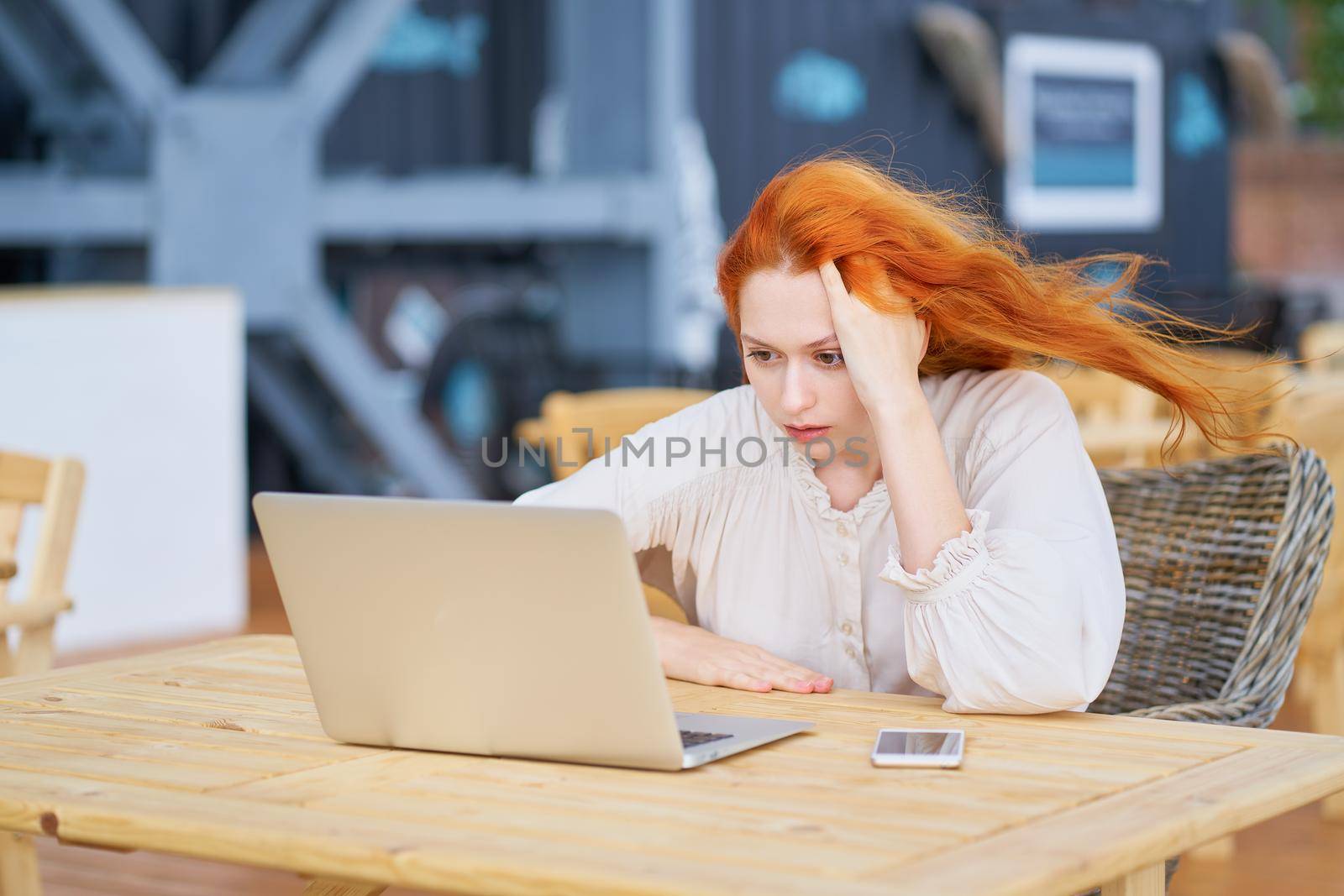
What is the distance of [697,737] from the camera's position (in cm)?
140

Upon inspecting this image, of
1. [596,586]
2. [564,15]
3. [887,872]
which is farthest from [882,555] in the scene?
[564,15]

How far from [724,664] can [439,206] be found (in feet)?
17.1

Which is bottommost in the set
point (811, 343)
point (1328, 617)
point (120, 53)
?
point (1328, 617)

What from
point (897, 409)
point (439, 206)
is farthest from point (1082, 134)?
point (897, 409)

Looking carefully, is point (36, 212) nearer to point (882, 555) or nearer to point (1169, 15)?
point (882, 555)

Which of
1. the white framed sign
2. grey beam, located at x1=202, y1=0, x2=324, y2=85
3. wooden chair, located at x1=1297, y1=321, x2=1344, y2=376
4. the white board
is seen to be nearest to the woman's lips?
the white board

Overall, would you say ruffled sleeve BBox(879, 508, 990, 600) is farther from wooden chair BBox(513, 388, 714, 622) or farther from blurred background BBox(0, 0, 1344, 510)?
wooden chair BBox(513, 388, 714, 622)

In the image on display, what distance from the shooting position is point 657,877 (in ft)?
3.38

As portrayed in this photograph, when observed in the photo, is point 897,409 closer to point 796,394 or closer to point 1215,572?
point 796,394

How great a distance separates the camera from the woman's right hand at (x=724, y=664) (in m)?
1.68

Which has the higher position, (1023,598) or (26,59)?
(26,59)

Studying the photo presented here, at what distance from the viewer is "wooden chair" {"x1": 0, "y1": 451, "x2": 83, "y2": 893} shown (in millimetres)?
2244

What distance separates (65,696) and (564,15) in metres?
5.54

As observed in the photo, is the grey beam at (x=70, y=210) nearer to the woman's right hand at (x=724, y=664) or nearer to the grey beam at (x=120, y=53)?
the grey beam at (x=120, y=53)
